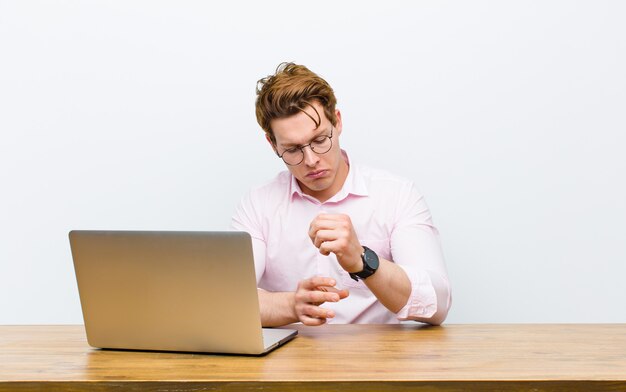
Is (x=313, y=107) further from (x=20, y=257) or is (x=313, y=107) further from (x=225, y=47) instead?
(x=20, y=257)

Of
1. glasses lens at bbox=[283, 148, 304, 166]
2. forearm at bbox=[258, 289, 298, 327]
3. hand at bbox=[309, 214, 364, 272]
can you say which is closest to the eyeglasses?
glasses lens at bbox=[283, 148, 304, 166]

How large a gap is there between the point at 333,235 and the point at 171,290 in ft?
1.23

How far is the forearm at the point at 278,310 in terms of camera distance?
2129mm

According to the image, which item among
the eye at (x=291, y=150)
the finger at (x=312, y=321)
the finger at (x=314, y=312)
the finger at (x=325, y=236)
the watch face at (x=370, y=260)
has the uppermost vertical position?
the eye at (x=291, y=150)

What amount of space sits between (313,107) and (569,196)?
50.9 inches

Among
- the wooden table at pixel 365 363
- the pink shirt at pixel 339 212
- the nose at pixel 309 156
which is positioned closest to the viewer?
the wooden table at pixel 365 363

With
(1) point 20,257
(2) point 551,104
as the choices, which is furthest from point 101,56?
(2) point 551,104

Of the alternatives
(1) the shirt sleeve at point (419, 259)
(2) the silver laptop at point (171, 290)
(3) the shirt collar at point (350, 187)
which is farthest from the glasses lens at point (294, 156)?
(2) the silver laptop at point (171, 290)

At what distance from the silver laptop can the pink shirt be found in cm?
77

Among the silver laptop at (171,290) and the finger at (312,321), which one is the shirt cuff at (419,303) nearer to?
the finger at (312,321)

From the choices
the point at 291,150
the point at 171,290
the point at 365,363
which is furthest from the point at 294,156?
the point at 365,363

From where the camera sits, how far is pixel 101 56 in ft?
11.0

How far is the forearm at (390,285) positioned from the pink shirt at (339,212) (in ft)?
1.03

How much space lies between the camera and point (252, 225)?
8.81 ft
